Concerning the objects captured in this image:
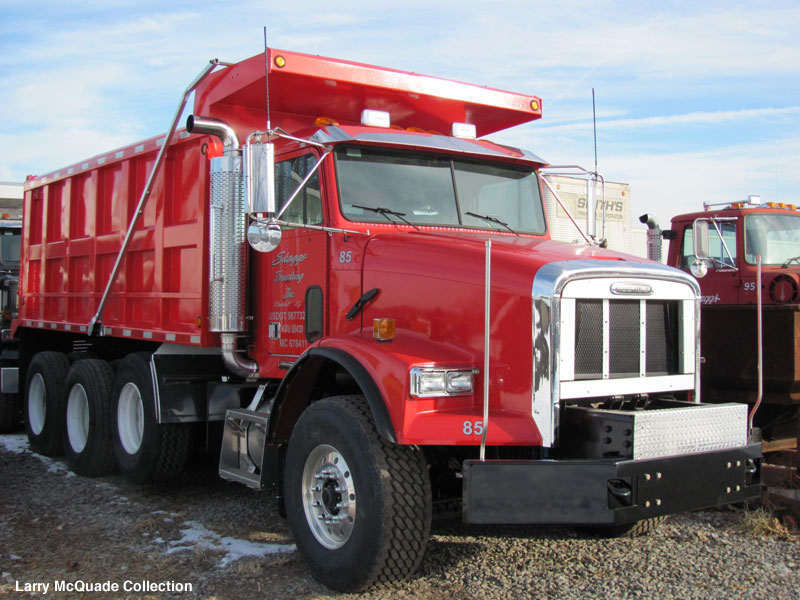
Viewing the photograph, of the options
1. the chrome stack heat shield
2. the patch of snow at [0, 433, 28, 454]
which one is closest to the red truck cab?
the chrome stack heat shield

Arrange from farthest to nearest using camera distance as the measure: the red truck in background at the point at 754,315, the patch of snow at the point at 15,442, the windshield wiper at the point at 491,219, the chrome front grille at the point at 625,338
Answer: the patch of snow at the point at 15,442, the red truck in background at the point at 754,315, the windshield wiper at the point at 491,219, the chrome front grille at the point at 625,338

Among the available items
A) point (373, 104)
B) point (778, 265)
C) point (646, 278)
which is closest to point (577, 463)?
point (646, 278)

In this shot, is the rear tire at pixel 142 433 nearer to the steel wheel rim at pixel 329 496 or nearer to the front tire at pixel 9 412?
the steel wheel rim at pixel 329 496

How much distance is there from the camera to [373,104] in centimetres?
612

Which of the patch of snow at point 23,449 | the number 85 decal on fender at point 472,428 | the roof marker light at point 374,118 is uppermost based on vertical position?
the roof marker light at point 374,118

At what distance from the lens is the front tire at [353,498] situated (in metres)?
4.03

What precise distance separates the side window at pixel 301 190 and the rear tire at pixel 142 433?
2.17m

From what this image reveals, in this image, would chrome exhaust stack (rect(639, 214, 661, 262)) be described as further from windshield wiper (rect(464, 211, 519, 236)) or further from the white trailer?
windshield wiper (rect(464, 211, 519, 236))

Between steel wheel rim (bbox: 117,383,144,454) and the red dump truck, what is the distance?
0.02 meters

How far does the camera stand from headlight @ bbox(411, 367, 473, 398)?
3957 mm

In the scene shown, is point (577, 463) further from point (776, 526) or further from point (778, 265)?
point (778, 265)

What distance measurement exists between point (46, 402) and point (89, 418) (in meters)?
1.32

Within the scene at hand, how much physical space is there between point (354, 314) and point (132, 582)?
6.49 feet

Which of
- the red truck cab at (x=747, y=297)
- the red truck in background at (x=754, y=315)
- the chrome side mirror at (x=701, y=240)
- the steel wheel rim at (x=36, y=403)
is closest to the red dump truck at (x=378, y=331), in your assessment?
the steel wheel rim at (x=36, y=403)
